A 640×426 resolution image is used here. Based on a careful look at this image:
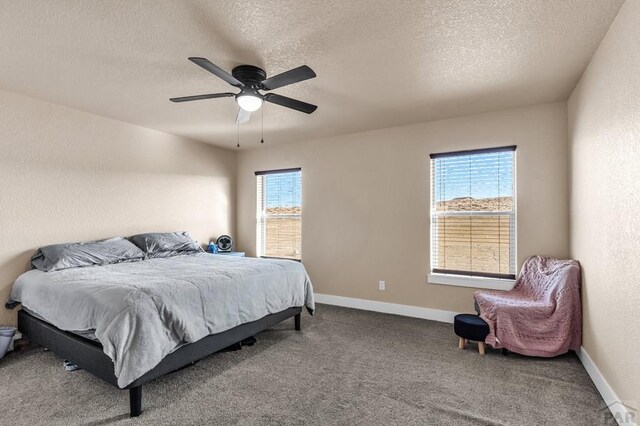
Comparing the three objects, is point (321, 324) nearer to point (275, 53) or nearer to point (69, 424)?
point (69, 424)

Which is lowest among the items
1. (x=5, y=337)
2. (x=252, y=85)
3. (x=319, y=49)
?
(x=5, y=337)

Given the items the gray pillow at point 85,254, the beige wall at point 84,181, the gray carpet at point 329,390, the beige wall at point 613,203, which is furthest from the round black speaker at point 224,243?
the beige wall at point 613,203

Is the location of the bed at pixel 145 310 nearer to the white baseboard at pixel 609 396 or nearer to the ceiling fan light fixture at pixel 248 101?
the ceiling fan light fixture at pixel 248 101

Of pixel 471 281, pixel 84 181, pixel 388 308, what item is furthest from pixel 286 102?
pixel 388 308

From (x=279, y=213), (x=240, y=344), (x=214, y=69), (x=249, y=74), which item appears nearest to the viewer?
(x=214, y=69)

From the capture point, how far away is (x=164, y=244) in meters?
4.17

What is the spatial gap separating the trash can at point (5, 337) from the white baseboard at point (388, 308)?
3.41m

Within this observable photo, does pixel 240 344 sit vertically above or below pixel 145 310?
below

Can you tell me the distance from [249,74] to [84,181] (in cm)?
255

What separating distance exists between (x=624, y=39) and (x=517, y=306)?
82.1 inches

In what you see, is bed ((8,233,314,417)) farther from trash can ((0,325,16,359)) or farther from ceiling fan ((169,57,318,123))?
ceiling fan ((169,57,318,123))

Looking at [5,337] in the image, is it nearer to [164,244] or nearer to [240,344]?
[164,244]

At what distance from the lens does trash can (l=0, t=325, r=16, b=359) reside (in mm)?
2838

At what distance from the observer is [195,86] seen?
305 cm
